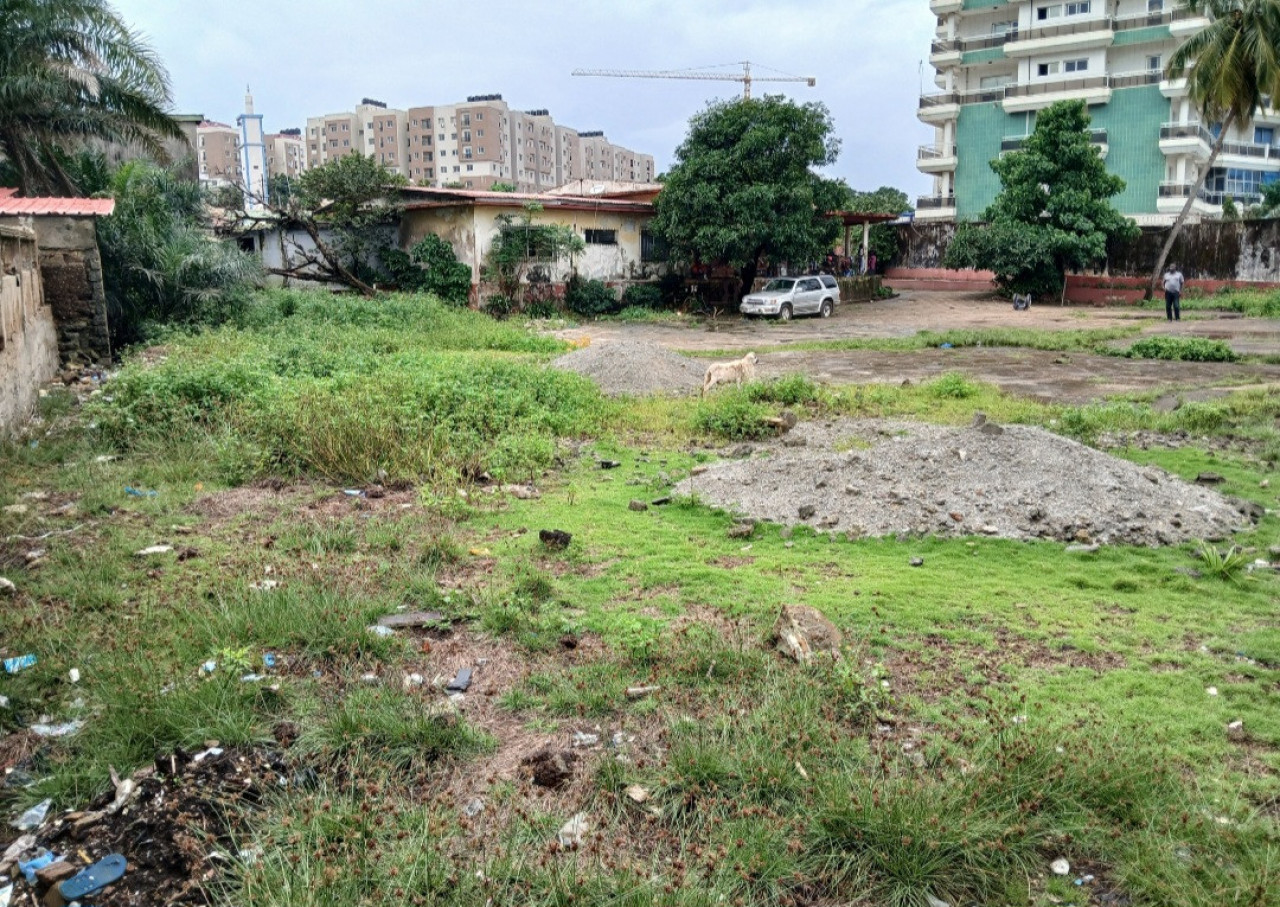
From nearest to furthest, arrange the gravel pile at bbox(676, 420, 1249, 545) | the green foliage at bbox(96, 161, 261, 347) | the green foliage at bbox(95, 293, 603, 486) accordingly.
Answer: the gravel pile at bbox(676, 420, 1249, 545) → the green foliage at bbox(95, 293, 603, 486) → the green foliage at bbox(96, 161, 261, 347)

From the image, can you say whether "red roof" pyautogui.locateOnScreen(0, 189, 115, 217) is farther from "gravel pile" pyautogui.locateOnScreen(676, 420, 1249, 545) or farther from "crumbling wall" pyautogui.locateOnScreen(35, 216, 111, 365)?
"gravel pile" pyautogui.locateOnScreen(676, 420, 1249, 545)

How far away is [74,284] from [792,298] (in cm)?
1804

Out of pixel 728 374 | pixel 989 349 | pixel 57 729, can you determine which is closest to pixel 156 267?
pixel 728 374

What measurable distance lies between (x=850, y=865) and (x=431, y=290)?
77.0ft

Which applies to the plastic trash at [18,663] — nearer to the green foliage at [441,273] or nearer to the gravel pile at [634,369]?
the gravel pile at [634,369]

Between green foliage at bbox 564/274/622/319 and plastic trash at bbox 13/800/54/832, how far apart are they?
23.6m

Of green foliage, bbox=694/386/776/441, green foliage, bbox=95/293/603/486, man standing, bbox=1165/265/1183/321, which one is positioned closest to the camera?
green foliage, bbox=95/293/603/486

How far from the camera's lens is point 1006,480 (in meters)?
6.53

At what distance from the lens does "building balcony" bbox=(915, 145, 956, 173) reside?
42531 millimetres

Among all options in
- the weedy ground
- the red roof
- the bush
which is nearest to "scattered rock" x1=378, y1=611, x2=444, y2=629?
the weedy ground

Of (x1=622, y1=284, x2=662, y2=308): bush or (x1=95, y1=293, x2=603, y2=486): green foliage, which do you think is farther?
(x1=622, y1=284, x2=662, y2=308): bush

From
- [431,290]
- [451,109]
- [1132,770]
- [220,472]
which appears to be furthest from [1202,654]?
[451,109]

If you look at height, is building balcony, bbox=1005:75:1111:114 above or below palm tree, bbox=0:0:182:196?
above

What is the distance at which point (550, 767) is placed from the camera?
10.6 feet
